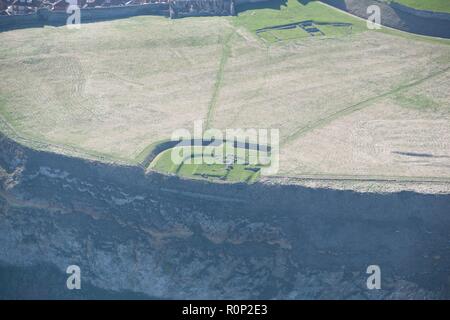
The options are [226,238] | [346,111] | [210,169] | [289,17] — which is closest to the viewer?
[226,238]

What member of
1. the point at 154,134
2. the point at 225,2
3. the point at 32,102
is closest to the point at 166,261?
the point at 154,134

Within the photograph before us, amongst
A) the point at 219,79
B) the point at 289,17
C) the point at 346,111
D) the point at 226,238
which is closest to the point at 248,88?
the point at 219,79

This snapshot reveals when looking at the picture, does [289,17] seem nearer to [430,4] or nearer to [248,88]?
[430,4]

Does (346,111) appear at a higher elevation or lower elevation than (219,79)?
lower

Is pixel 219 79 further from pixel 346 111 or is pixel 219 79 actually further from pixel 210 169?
pixel 210 169

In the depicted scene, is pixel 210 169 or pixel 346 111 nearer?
pixel 210 169

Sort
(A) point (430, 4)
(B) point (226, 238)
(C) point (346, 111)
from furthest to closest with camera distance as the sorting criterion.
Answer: (A) point (430, 4) < (C) point (346, 111) < (B) point (226, 238)

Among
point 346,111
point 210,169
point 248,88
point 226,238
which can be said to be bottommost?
point 226,238

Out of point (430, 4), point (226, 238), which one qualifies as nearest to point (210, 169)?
point (226, 238)
